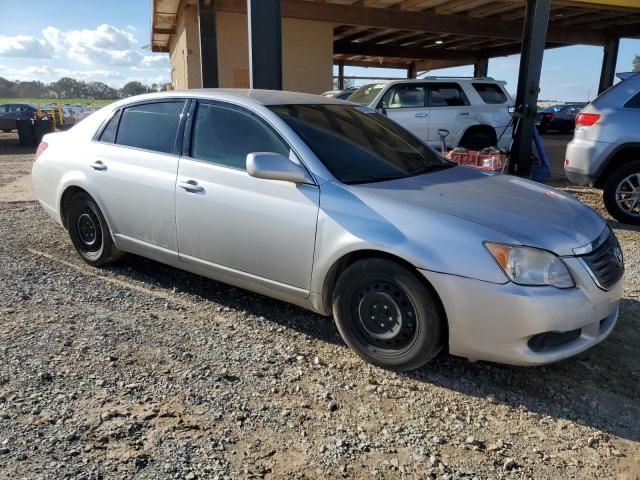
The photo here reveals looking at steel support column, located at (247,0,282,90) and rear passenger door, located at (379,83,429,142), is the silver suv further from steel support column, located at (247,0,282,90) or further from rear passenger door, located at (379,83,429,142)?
rear passenger door, located at (379,83,429,142)

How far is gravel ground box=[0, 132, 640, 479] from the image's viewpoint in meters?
2.42

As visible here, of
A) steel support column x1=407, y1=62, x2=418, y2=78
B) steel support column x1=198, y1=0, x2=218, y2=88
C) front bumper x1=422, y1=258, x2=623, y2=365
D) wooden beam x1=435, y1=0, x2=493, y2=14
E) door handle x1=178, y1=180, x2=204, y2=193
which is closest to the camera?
front bumper x1=422, y1=258, x2=623, y2=365

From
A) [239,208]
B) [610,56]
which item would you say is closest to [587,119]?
[239,208]

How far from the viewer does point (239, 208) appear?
3.58 m

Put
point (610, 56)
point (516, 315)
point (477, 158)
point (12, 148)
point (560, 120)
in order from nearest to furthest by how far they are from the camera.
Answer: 1. point (516, 315)
2. point (477, 158)
3. point (12, 148)
4. point (610, 56)
5. point (560, 120)

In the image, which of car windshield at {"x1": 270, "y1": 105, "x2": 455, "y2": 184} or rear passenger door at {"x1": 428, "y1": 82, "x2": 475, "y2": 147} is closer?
car windshield at {"x1": 270, "y1": 105, "x2": 455, "y2": 184}

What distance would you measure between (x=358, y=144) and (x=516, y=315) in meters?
1.62

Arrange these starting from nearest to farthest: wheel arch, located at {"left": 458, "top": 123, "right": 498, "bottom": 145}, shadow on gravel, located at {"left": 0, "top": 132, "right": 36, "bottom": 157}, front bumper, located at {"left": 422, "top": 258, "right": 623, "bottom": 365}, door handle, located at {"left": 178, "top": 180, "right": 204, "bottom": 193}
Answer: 1. front bumper, located at {"left": 422, "top": 258, "right": 623, "bottom": 365}
2. door handle, located at {"left": 178, "top": 180, "right": 204, "bottom": 193}
3. wheel arch, located at {"left": 458, "top": 123, "right": 498, "bottom": 145}
4. shadow on gravel, located at {"left": 0, "top": 132, "right": 36, "bottom": 157}

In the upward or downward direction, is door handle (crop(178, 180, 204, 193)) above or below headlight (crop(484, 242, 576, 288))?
above

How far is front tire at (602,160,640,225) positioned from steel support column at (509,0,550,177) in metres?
2.52

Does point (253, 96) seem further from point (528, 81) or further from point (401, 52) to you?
point (401, 52)

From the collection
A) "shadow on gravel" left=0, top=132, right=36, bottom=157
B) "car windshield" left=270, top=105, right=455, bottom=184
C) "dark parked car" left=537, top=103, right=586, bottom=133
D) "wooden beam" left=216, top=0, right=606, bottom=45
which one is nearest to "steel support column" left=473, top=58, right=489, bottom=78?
"dark parked car" left=537, top=103, right=586, bottom=133

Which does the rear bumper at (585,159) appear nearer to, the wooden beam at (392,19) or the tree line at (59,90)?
the wooden beam at (392,19)

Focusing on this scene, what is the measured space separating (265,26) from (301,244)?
4719mm
